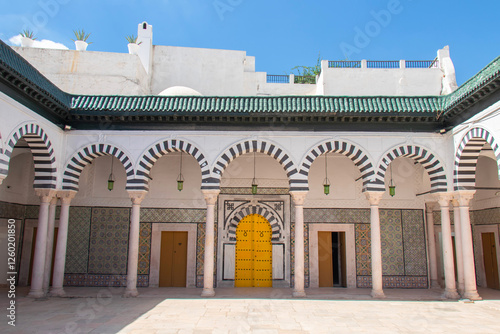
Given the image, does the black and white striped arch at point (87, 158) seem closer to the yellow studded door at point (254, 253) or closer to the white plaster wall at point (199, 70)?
the yellow studded door at point (254, 253)

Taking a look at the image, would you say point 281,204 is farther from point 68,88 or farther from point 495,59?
point 68,88

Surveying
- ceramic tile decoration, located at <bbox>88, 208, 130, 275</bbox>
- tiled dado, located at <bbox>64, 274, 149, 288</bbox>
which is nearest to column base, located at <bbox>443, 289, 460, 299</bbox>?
tiled dado, located at <bbox>64, 274, 149, 288</bbox>

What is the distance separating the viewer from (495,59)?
23.5 ft

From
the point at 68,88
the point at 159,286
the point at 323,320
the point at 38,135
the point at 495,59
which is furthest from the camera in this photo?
the point at 68,88

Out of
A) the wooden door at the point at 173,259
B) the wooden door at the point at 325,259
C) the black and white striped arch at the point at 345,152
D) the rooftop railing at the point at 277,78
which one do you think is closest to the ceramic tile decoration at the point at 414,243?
the wooden door at the point at 325,259

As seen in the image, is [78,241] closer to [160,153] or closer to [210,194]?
[160,153]

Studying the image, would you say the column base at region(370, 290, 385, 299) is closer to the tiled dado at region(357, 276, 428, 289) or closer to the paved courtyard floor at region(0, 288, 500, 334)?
the paved courtyard floor at region(0, 288, 500, 334)

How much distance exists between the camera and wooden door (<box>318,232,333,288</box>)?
10.8 meters

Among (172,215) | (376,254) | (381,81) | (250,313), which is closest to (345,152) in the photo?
(376,254)

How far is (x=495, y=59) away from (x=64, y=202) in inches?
370

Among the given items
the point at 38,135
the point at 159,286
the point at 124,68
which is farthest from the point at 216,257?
the point at 124,68

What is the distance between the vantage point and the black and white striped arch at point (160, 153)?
9.27 m

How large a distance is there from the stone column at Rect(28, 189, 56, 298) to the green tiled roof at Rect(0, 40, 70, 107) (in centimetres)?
212

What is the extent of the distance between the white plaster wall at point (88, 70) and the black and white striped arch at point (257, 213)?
226 inches
